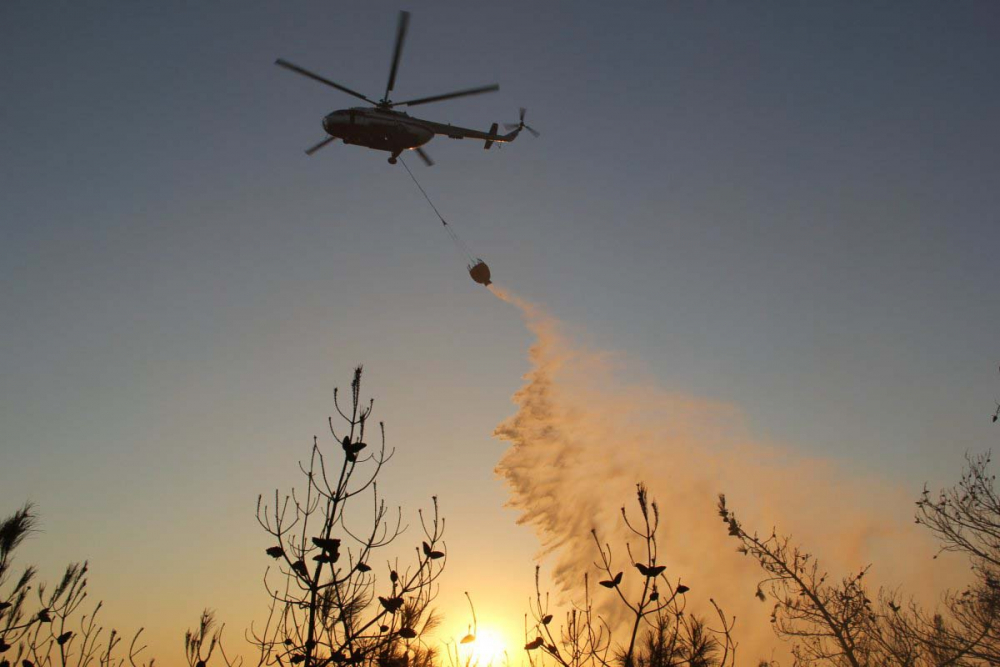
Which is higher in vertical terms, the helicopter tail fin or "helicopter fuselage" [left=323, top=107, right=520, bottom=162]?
the helicopter tail fin

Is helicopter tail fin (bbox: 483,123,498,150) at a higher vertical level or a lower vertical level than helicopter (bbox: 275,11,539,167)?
higher

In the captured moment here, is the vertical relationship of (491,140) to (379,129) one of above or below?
above

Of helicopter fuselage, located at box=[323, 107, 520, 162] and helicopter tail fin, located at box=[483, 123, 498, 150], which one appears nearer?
helicopter fuselage, located at box=[323, 107, 520, 162]

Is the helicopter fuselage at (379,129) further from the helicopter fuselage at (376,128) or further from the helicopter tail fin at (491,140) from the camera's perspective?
the helicopter tail fin at (491,140)

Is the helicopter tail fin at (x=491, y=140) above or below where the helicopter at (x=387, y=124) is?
above

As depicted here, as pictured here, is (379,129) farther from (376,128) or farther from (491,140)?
(491,140)

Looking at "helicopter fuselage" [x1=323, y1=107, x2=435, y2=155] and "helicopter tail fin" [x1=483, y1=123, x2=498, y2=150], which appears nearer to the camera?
"helicopter fuselage" [x1=323, y1=107, x2=435, y2=155]

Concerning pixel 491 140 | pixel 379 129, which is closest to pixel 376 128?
pixel 379 129

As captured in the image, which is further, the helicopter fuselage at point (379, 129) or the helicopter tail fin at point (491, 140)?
the helicopter tail fin at point (491, 140)

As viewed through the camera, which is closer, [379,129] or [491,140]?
[379,129]

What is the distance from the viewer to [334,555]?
17.6ft

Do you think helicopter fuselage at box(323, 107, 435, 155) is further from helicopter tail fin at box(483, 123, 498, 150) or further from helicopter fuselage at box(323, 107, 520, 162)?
helicopter tail fin at box(483, 123, 498, 150)

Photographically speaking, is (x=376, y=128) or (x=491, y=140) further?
(x=491, y=140)

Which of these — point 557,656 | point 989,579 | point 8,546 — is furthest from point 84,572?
point 989,579
